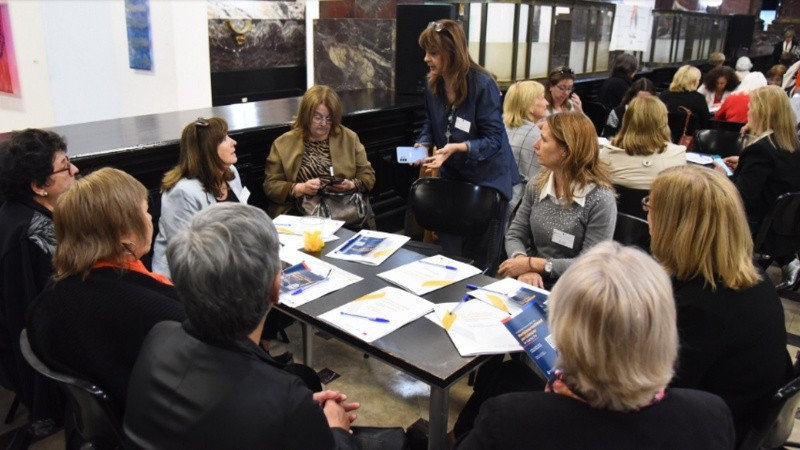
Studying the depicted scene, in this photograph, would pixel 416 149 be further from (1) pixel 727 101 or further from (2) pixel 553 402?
(1) pixel 727 101

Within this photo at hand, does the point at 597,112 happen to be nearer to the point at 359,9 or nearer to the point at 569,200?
the point at 359,9

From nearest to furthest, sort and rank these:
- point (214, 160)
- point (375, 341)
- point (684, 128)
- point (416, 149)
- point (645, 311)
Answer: point (645, 311)
point (375, 341)
point (214, 160)
point (416, 149)
point (684, 128)

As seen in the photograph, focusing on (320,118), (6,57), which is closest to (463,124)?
(320,118)

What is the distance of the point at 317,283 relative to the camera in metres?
2.27

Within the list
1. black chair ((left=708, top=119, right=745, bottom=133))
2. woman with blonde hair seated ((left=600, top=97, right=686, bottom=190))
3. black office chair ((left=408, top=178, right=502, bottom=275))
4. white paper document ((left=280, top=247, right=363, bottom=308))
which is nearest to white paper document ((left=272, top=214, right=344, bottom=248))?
white paper document ((left=280, top=247, right=363, bottom=308))

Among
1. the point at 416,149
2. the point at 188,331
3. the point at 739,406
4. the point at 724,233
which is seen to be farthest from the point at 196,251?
the point at 416,149

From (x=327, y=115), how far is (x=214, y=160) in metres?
0.82

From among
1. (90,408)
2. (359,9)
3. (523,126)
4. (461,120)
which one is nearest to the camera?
(90,408)

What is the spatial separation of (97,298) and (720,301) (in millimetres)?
1649

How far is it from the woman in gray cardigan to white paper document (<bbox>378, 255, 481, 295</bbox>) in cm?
31

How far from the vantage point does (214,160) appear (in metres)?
2.82

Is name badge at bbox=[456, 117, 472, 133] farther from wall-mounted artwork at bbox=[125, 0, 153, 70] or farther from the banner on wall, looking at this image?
the banner on wall

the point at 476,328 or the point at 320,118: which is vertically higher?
the point at 320,118

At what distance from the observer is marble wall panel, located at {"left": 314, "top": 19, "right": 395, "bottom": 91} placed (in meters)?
5.03
